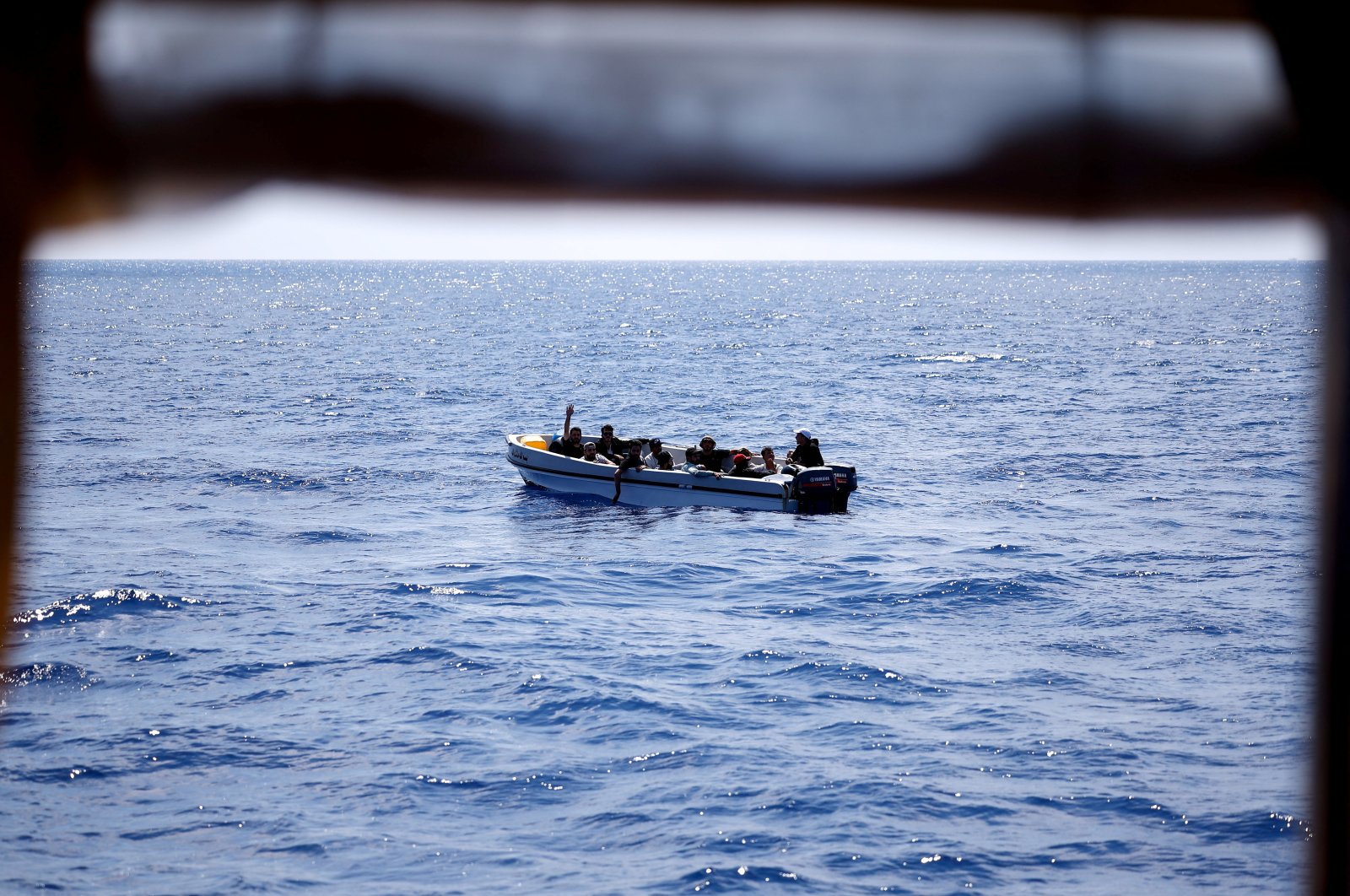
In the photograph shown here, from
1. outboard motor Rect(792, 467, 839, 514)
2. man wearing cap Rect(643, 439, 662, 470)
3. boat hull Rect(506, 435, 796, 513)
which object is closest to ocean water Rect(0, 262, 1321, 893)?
boat hull Rect(506, 435, 796, 513)

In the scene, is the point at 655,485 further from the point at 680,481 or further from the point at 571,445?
the point at 571,445

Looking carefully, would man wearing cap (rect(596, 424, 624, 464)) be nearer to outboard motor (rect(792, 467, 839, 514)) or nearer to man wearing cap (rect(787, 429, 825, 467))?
man wearing cap (rect(787, 429, 825, 467))

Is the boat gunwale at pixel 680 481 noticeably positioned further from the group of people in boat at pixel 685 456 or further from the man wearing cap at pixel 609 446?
the man wearing cap at pixel 609 446

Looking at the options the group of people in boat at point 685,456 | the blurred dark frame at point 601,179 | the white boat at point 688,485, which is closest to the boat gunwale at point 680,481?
the white boat at point 688,485

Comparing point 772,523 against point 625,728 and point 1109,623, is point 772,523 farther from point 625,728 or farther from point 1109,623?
point 625,728

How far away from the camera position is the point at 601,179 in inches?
86.3

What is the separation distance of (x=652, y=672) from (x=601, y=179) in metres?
13.5

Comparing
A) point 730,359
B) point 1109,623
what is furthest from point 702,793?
point 730,359

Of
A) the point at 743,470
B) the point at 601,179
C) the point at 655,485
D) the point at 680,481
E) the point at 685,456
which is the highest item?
the point at 601,179

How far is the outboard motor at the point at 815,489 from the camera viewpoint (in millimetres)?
21375

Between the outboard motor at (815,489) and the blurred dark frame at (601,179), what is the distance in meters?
19.0

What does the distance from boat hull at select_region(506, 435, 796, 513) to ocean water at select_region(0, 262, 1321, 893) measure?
582 mm

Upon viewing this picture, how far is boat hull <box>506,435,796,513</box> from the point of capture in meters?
21.9

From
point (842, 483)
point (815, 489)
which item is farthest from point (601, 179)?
point (842, 483)
